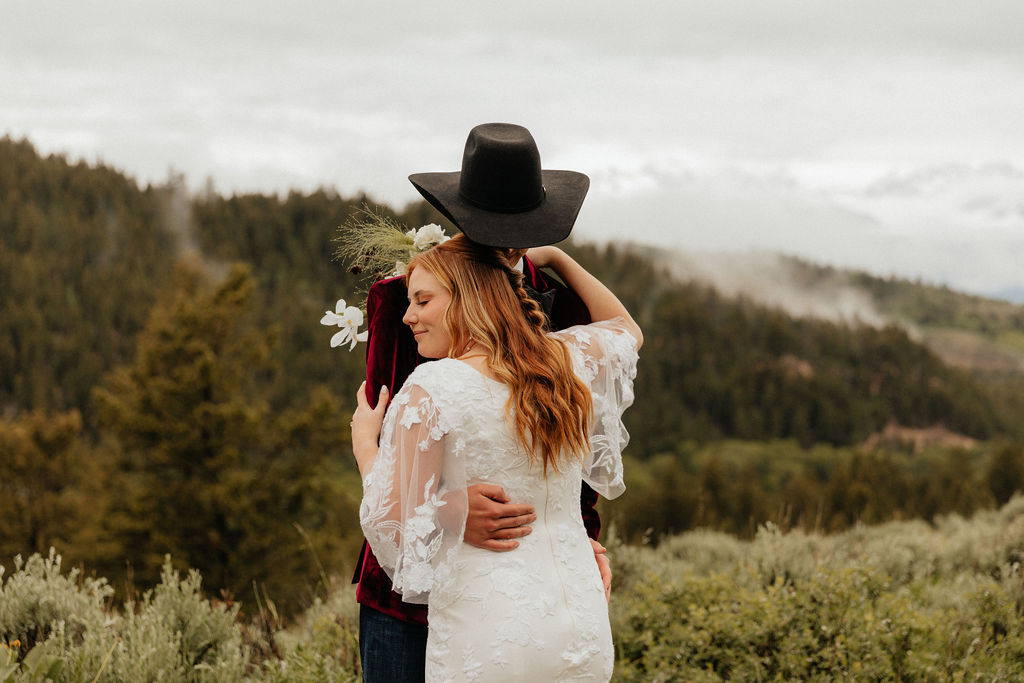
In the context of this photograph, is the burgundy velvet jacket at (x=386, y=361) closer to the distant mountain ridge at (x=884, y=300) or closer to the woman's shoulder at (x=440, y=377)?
the woman's shoulder at (x=440, y=377)

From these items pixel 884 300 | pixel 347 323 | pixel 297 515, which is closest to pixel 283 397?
pixel 297 515

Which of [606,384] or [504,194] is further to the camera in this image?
[606,384]

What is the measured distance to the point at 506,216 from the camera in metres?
2.04

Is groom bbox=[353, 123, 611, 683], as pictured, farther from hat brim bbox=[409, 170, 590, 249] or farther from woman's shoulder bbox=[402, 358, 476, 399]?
woman's shoulder bbox=[402, 358, 476, 399]

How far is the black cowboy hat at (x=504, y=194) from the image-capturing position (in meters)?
2.00

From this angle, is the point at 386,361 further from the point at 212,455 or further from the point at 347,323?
the point at 212,455

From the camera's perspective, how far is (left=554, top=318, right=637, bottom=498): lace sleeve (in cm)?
215

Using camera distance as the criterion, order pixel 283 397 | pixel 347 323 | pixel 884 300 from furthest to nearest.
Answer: pixel 884 300, pixel 283 397, pixel 347 323

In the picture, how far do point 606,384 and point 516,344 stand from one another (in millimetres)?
360

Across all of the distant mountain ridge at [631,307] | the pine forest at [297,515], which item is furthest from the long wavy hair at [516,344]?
the distant mountain ridge at [631,307]

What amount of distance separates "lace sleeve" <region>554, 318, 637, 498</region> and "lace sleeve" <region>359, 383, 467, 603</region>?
0.44 m

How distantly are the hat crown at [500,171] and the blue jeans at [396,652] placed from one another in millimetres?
1095

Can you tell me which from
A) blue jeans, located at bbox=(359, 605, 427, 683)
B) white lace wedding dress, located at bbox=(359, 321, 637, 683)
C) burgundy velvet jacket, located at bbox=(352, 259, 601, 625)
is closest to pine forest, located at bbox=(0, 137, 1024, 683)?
burgundy velvet jacket, located at bbox=(352, 259, 601, 625)

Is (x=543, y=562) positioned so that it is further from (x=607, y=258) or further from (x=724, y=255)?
(x=724, y=255)
